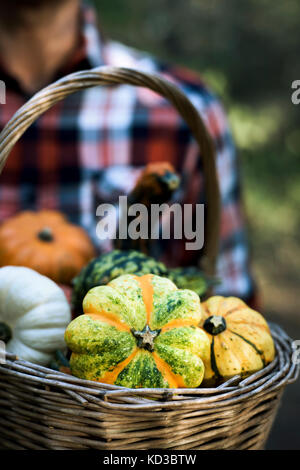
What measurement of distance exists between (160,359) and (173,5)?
136 inches

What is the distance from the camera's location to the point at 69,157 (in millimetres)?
1660

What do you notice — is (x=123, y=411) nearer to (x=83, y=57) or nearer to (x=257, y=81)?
(x=83, y=57)

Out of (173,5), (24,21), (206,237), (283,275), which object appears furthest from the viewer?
(173,5)

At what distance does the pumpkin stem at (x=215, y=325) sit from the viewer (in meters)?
0.76

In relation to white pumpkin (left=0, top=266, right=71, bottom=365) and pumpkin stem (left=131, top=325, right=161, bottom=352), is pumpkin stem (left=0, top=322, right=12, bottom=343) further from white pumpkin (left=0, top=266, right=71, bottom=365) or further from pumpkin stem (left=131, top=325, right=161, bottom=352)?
pumpkin stem (left=131, top=325, right=161, bottom=352)

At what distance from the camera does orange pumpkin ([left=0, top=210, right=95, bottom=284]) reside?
1071 millimetres

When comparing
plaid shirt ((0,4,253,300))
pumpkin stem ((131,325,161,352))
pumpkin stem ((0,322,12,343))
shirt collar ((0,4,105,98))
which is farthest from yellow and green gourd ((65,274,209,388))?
shirt collar ((0,4,105,98))

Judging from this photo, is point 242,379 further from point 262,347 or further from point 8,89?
point 8,89

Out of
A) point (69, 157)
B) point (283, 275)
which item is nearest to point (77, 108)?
point (69, 157)

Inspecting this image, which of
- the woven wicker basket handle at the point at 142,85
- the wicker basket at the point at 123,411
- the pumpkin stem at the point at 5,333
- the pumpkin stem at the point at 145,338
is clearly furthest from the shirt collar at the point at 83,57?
the pumpkin stem at the point at 145,338

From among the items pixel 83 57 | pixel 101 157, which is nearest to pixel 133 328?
pixel 101 157

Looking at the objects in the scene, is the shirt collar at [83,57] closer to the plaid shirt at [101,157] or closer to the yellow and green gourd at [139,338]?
the plaid shirt at [101,157]

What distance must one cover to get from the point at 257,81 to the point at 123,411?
10.8 feet

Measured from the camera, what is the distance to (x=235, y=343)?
2.50 feet
